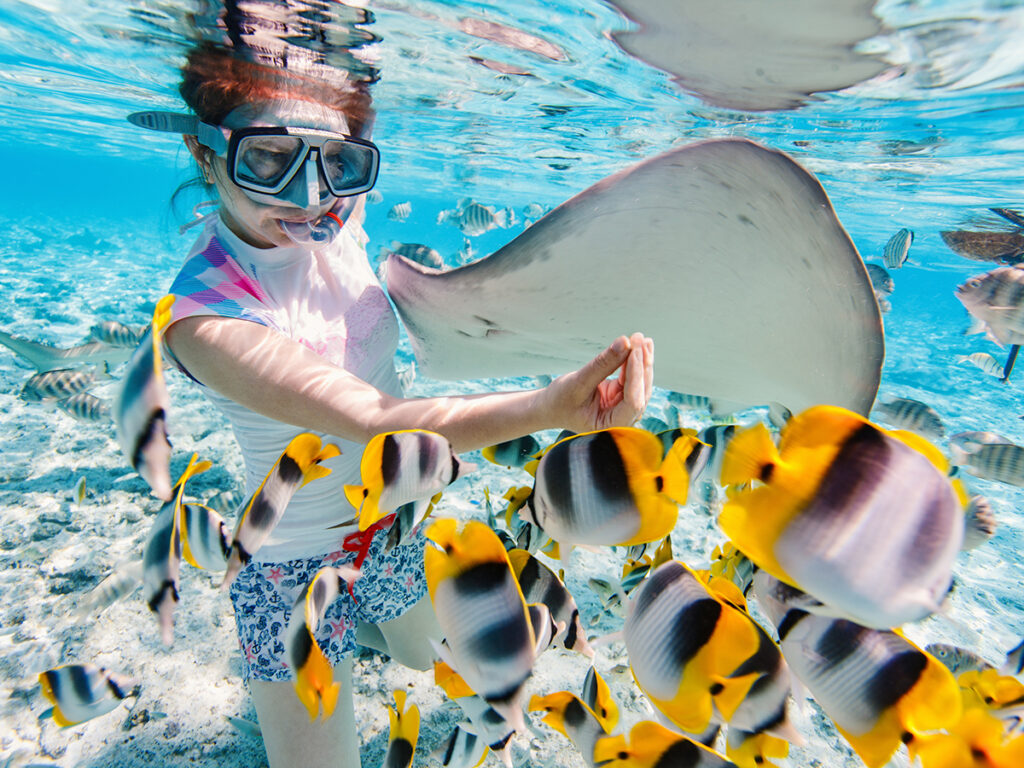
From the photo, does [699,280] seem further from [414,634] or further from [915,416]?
[915,416]

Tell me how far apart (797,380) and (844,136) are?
372 inches

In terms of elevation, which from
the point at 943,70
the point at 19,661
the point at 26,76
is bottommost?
the point at 19,661

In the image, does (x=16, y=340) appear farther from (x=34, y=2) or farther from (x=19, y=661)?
(x=19, y=661)

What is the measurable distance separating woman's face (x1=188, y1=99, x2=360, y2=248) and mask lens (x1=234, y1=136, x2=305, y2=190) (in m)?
0.06

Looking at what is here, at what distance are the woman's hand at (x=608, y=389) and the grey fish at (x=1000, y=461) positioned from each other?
5.13 m

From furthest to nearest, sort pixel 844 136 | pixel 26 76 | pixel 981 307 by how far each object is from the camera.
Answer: pixel 26 76 → pixel 844 136 → pixel 981 307

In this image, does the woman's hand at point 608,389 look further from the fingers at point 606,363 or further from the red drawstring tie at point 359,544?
the red drawstring tie at point 359,544

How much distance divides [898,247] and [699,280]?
6952 mm

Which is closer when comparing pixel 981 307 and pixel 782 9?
pixel 782 9

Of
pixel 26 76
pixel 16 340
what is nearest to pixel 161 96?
pixel 26 76

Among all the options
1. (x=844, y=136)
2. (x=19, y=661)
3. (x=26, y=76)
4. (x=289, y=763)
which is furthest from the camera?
(x=26, y=76)

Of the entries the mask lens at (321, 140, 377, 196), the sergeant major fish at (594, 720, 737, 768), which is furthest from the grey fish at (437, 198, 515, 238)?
the sergeant major fish at (594, 720, 737, 768)

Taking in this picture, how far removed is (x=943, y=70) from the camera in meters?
A: 5.89

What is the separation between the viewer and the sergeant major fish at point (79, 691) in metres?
2.52
